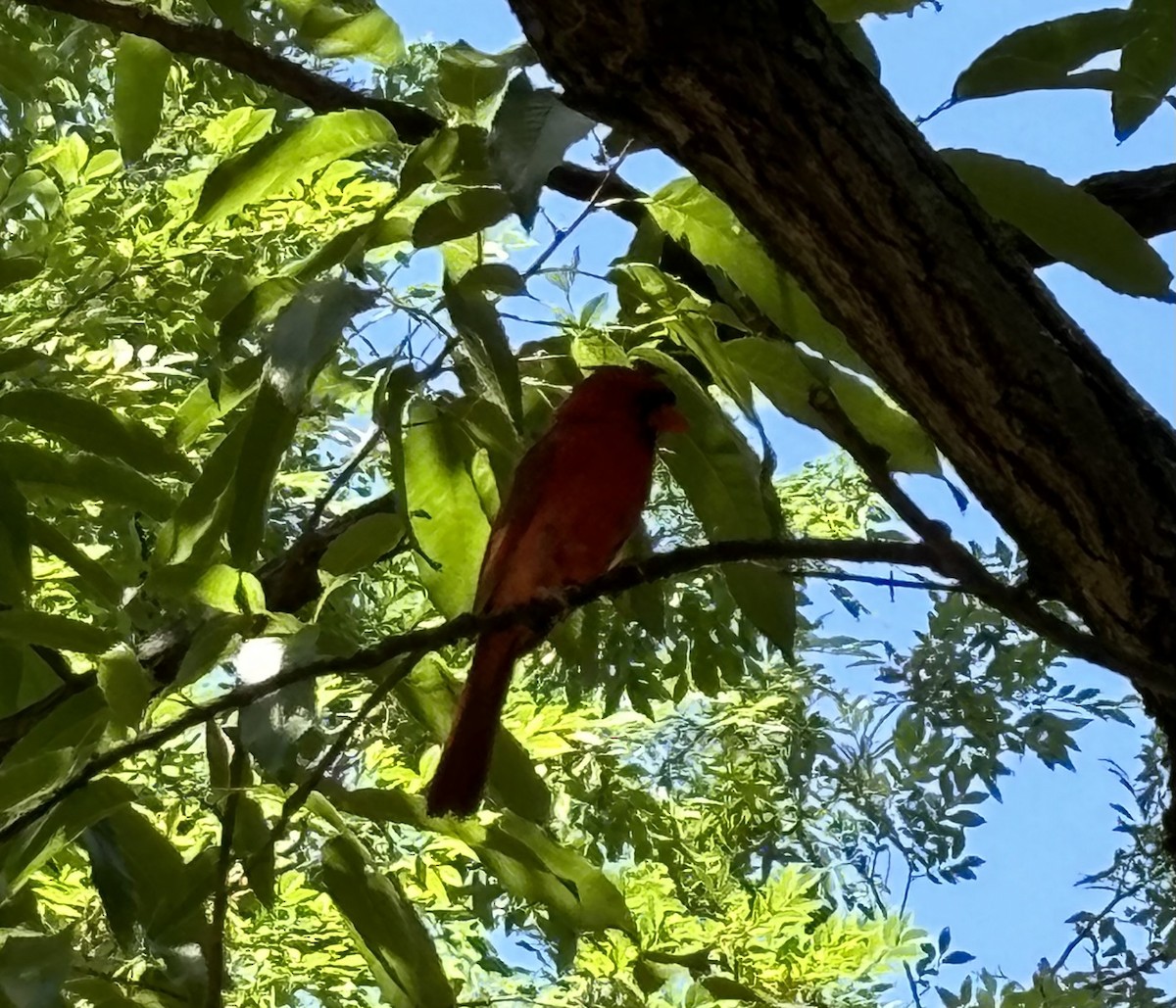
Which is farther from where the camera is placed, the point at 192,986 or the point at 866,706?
the point at 866,706

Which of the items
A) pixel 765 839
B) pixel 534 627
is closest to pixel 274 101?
pixel 534 627

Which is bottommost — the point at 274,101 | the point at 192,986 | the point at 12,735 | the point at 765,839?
the point at 192,986

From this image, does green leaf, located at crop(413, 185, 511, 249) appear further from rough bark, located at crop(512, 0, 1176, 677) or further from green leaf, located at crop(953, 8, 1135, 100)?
green leaf, located at crop(953, 8, 1135, 100)

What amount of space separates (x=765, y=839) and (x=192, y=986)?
1.44 m

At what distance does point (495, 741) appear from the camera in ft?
4.17

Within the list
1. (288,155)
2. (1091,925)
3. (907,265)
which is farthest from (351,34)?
(1091,925)

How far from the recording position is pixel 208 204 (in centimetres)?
99

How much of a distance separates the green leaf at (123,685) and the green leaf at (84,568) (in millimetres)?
217

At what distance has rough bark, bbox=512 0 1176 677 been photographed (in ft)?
2.77

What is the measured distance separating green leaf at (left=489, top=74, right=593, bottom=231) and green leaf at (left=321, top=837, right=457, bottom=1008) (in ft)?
1.92

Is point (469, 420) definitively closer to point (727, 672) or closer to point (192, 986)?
point (192, 986)

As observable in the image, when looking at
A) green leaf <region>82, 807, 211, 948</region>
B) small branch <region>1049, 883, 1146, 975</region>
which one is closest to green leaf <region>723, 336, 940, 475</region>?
green leaf <region>82, 807, 211, 948</region>

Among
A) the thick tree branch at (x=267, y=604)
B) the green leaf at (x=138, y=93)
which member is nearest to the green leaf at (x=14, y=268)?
the green leaf at (x=138, y=93)

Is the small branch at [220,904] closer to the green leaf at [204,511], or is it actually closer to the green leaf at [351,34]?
the green leaf at [204,511]
